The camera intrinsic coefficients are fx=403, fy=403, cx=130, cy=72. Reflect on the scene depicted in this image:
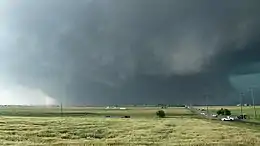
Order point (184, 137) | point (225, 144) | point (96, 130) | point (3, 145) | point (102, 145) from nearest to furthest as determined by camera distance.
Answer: point (3, 145) < point (102, 145) < point (225, 144) < point (184, 137) < point (96, 130)

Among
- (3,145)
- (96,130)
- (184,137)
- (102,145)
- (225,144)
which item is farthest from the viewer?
(96,130)

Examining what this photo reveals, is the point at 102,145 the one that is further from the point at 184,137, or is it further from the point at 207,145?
the point at 184,137

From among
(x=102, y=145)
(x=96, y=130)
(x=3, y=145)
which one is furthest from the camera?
(x=96, y=130)

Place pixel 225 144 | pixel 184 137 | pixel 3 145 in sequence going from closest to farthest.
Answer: pixel 3 145
pixel 225 144
pixel 184 137

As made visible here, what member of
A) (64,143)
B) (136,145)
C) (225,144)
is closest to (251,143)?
(225,144)

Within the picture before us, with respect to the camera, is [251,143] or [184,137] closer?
[251,143]

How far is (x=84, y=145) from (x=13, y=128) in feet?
84.4

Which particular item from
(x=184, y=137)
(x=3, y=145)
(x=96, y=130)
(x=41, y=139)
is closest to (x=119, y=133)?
(x=96, y=130)

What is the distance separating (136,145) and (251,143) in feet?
55.9

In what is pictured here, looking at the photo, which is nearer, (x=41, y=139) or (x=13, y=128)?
(x=41, y=139)

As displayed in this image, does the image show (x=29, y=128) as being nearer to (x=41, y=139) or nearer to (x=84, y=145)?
(x=41, y=139)

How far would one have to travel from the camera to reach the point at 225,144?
53094 mm

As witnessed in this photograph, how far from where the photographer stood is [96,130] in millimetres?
68938

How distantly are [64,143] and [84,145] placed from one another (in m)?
3.62
